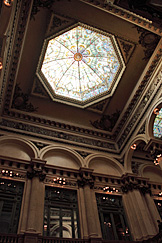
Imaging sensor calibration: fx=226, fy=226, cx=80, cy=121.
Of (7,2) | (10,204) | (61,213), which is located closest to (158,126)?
(61,213)

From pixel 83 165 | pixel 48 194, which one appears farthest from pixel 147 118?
pixel 48 194

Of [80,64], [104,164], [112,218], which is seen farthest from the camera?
[80,64]

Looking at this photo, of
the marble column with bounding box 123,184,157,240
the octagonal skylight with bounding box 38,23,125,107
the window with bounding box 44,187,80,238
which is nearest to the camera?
the window with bounding box 44,187,80,238

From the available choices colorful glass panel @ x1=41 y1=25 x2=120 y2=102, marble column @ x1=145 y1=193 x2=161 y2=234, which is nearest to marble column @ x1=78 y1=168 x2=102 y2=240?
marble column @ x1=145 y1=193 x2=161 y2=234

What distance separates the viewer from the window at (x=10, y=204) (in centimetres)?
821

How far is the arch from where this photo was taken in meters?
12.8

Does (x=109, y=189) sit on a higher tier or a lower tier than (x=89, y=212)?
higher

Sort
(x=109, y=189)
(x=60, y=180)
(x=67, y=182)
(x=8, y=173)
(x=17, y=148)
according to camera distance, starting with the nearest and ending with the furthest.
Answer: (x=8, y=173), (x=60, y=180), (x=67, y=182), (x=17, y=148), (x=109, y=189)

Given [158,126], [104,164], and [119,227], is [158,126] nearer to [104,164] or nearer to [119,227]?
[104,164]

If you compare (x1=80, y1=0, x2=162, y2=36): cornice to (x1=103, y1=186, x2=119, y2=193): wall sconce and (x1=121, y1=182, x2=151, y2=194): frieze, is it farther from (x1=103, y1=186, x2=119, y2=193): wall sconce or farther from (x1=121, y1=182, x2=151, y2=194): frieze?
(x1=103, y1=186, x2=119, y2=193): wall sconce

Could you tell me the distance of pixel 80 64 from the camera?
583 inches

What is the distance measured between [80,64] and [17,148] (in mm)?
7041

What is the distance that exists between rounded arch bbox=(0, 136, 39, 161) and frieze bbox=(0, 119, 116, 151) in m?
1.03

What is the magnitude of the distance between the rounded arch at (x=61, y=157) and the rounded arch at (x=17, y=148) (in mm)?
529
